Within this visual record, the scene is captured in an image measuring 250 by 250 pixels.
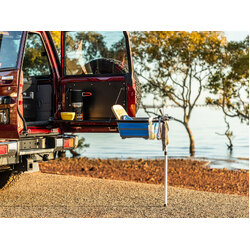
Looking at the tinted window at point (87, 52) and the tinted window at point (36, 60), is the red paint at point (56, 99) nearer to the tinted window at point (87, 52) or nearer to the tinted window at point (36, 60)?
the tinted window at point (87, 52)

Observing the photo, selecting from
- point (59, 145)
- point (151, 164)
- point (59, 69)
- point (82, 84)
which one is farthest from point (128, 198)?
point (151, 164)

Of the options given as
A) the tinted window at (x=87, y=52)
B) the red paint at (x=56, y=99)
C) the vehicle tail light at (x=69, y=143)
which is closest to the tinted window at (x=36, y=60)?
the red paint at (x=56, y=99)

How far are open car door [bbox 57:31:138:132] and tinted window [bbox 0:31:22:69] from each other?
2.99 ft

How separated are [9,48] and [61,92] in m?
1.18

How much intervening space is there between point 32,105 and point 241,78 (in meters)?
11.7

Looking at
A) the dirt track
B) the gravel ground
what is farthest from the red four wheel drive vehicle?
the dirt track

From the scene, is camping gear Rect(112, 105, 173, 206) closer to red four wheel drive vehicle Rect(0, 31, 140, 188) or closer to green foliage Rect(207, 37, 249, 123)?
red four wheel drive vehicle Rect(0, 31, 140, 188)

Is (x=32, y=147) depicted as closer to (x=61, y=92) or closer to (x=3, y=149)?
(x=3, y=149)

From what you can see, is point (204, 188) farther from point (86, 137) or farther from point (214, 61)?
point (214, 61)

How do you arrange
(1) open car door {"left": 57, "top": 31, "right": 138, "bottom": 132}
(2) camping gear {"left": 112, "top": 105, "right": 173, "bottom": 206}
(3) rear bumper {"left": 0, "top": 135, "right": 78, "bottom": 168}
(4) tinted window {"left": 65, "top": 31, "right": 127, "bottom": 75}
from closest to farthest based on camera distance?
(2) camping gear {"left": 112, "top": 105, "right": 173, "bottom": 206}, (3) rear bumper {"left": 0, "top": 135, "right": 78, "bottom": 168}, (1) open car door {"left": 57, "top": 31, "right": 138, "bottom": 132}, (4) tinted window {"left": 65, "top": 31, "right": 127, "bottom": 75}

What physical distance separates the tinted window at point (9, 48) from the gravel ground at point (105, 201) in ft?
7.21

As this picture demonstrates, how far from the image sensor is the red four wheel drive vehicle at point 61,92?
269 inches

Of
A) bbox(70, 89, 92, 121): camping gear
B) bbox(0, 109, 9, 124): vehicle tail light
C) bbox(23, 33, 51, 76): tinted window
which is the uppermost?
bbox(23, 33, 51, 76): tinted window

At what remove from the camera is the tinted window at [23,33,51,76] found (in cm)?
837
